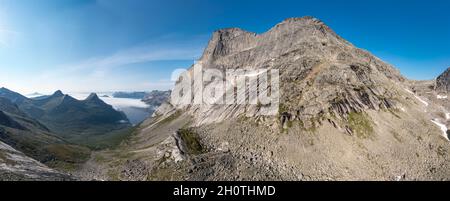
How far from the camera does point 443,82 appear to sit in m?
143

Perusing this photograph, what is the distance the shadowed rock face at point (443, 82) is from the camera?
14100cm

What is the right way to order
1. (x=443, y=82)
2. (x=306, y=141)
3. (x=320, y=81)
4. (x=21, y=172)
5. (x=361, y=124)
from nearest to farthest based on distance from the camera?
(x=21, y=172)
(x=306, y=141)
(x=361, y=124)
(x=320, y=81)
(x=443, y=82)

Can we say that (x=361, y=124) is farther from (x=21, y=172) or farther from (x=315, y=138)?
(x=21, y=172)

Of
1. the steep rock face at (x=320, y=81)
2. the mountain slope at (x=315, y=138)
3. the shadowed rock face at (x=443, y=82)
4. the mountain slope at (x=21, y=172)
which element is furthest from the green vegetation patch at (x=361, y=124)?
the mountain slope at (x=21, y=172)

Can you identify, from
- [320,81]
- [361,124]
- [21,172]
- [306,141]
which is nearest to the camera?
[21,172]

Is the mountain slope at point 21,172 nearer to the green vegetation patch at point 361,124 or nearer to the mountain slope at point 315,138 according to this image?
the mountain slope at point 315,138

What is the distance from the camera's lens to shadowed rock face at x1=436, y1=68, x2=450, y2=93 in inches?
5551

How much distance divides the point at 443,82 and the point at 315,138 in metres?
109

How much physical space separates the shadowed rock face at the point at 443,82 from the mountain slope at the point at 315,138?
23.4m

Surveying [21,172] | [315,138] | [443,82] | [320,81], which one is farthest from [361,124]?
[21,172]

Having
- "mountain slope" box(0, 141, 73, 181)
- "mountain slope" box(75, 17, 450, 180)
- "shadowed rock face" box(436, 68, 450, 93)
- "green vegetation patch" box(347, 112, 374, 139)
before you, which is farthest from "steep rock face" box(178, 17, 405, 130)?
"mountain slope" box(0, 141, 73, 181)

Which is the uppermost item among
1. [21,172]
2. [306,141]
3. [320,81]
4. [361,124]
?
[320,81]

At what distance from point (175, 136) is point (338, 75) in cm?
7672

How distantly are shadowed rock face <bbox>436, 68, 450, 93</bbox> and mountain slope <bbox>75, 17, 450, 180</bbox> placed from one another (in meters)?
23.4
